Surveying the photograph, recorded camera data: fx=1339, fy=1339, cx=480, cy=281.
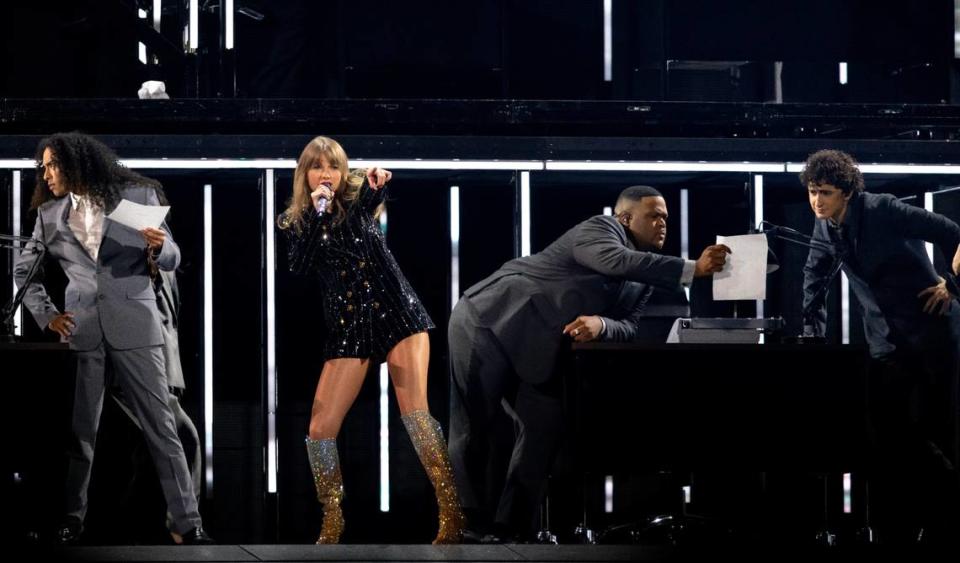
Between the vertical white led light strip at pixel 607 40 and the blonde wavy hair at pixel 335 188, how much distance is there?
273cm

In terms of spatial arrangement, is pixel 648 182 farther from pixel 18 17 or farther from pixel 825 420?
pixel 18 17

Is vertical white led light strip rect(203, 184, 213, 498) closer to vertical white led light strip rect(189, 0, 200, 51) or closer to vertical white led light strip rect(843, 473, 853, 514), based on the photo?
vertical white led light strip rect(189, 0, 200, 51)

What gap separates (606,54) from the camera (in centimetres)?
721

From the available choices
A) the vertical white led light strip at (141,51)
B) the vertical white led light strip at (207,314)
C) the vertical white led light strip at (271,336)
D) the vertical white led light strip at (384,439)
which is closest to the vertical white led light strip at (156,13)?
the vertical white led light strip at (141,51)

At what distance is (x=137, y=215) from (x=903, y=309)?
121 inches

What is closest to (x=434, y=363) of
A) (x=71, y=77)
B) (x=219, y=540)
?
(x=219, y=540)

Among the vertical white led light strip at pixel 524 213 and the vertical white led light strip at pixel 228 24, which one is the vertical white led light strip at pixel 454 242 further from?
the vertical white led light strip at pixel 228 24

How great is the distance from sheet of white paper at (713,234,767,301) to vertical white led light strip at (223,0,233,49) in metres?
3.16

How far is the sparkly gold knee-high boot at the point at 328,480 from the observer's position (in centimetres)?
474

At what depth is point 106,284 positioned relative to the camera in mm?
5031

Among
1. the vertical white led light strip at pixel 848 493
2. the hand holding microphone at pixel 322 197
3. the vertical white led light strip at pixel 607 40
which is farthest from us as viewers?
the vertical white led light strip at pixel 607 40

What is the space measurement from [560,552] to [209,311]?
2445mm

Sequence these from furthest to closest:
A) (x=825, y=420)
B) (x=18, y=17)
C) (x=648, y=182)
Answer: (x=18, y=17) → (x=648, y=182) → (x=825, y=420)

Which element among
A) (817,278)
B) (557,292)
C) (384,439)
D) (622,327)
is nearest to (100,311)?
(557,292)
